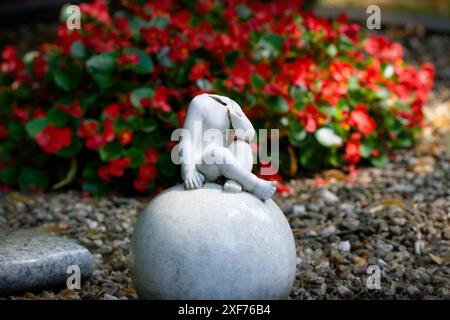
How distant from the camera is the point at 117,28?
18.5ft

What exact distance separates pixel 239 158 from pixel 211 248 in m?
0.45

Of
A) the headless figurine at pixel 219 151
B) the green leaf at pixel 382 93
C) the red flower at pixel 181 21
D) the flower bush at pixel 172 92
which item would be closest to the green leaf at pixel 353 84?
the flower bush at pixel 172 92

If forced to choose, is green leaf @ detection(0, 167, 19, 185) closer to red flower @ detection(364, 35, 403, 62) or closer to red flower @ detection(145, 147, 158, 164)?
red flower @ detection(145, 147, 158, 164)

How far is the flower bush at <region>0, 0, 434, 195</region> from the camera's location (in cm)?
516

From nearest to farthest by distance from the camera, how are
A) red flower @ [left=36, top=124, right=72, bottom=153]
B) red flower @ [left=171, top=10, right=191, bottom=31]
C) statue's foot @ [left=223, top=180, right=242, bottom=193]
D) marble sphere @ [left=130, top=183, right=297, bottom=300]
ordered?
marble sphere @ [left=130, top=183, right=297, bottom=300]
statue's foot @ [left=223, top=180, right=242, bottom=193]
red flower @ [left=36, top=124, right=72, bottom=153]
red flower @ [left=171, top=10, right=191, bottom=31]

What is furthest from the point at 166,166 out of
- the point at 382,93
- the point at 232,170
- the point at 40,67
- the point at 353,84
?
the point at 232,170

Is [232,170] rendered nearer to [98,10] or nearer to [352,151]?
[352,151]

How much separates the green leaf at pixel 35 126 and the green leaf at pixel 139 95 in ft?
2.09

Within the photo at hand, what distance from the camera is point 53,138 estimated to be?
5211mm

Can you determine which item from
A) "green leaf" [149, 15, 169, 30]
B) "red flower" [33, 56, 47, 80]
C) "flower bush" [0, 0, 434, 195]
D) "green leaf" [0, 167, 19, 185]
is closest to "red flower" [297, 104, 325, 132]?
"flower bush" [0, 0, 434, 195]

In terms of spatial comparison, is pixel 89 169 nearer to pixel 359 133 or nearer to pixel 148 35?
pixel 148 35

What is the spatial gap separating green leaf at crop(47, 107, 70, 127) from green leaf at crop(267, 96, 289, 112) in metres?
1.37

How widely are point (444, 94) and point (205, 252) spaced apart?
15.8 ft

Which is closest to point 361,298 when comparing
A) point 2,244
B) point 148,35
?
point 2,244
